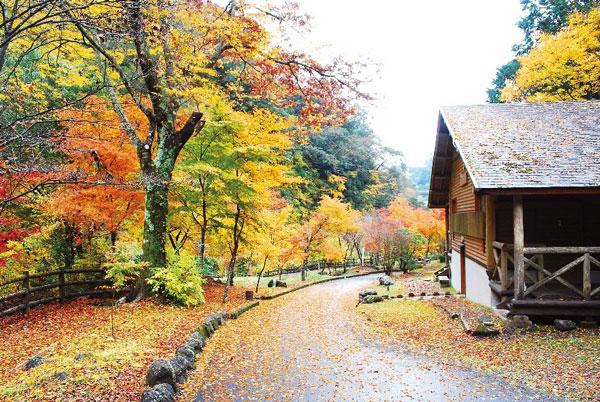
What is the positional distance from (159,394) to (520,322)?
820cm

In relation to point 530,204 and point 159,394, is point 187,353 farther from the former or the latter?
point 530,204

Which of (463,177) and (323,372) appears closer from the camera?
(323,372)

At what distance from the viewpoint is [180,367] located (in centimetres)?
664

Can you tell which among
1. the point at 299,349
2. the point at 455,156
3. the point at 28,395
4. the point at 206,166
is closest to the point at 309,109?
the point at 206,166

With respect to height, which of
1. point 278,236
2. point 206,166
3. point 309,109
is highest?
point 309,109

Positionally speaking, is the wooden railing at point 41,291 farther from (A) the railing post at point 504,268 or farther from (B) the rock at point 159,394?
(A) the railing post at point 504,268

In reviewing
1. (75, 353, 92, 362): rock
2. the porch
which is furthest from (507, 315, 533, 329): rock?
(75, 353, 92, 362): rock

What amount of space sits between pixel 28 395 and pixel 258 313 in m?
9.23

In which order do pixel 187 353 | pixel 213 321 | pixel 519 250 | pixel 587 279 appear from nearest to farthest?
pixel 187 353, pixel 587 279, pixel 519 250, pixel 213 321

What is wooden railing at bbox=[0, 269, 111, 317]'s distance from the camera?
33.1 feet

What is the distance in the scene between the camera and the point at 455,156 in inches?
646

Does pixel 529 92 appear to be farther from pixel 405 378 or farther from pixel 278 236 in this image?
pixel 405 378

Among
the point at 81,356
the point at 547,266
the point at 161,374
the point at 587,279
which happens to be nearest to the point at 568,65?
the point at 547,266

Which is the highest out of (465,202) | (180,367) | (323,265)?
(465,202)
